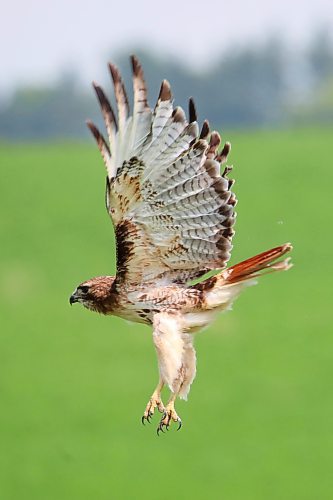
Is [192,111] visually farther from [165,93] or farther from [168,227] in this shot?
[168,227]

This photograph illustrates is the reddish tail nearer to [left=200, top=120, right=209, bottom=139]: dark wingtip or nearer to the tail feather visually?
the tail feather

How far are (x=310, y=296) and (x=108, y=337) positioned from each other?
5.19 m

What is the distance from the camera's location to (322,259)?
127 feet

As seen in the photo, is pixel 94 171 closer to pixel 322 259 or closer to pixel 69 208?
pixel 69 208

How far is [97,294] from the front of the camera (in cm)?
672

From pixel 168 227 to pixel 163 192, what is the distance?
6.3 inches

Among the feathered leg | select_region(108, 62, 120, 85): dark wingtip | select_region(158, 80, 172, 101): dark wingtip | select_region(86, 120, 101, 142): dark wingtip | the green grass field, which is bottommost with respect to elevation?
the green grass field

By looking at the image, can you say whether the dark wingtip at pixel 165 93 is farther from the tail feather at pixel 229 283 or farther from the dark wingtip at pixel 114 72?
the tail feather at pixel 229 283

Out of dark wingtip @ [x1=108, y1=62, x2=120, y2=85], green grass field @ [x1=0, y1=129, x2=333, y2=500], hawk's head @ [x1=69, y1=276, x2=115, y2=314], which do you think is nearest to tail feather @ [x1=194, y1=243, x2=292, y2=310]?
hawk's head @ [x1=69, y1=276, x2=115, y2=314]

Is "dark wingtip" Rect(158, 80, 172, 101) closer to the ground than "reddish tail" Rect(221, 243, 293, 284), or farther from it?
farther from it

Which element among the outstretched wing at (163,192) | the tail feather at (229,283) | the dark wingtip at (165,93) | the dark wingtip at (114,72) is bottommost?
the tail feather at (229,283)

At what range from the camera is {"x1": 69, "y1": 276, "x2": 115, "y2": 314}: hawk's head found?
21.8 feet

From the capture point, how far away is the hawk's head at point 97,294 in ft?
21.8

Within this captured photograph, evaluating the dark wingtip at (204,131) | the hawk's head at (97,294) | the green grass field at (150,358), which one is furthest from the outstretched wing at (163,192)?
the green grass field at (150,358)
